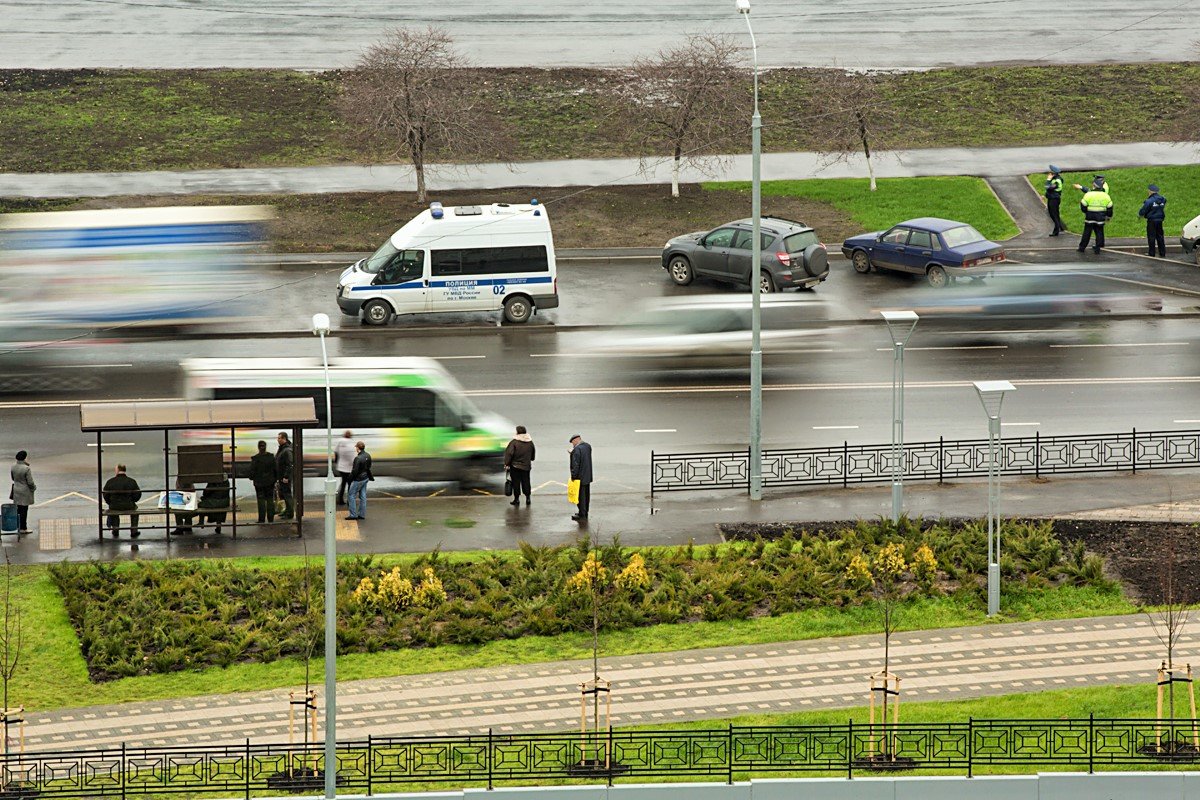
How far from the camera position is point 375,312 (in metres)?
40.8

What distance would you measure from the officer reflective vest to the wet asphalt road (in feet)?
43.2

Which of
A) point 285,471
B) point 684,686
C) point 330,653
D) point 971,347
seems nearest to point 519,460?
point 285,471

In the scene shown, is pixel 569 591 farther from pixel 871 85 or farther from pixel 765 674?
pixel 871 85

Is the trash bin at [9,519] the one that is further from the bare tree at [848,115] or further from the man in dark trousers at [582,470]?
the bare tree at [848,115]

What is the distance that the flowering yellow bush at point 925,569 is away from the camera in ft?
87.1

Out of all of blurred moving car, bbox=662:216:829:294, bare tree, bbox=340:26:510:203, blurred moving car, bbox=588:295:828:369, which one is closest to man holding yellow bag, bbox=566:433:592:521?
blurred moving car, bbox=588:295:828:369

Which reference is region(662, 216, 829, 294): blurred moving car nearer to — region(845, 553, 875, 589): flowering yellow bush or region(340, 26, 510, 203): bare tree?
region(340, 26, 510, 203): bare tree

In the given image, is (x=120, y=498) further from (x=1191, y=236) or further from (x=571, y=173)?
(x=1191, y=236)

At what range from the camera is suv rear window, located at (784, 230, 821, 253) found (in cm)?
4200

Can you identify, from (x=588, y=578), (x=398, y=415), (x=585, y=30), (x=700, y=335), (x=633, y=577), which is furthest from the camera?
(x=585, y=30)

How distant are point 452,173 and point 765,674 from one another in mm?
29289

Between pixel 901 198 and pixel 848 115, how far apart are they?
2.37 meters

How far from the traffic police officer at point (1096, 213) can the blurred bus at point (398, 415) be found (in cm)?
1941

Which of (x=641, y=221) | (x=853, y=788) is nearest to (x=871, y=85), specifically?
(x=641, y=221)
